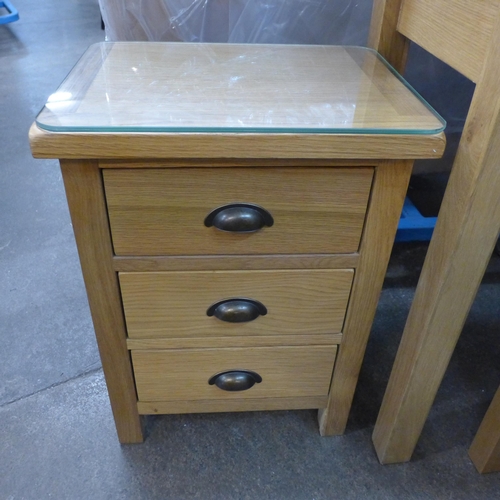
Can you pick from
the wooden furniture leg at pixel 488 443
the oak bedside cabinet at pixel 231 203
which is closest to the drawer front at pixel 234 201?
the oak bedside cabinet at pixel 231 203

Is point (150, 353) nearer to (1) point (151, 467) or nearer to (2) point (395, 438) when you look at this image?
(1) point (151, 467)

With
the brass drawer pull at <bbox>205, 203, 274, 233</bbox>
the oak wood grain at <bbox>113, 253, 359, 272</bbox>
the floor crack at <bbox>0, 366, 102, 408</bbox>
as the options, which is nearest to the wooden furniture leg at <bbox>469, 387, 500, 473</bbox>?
the oak wood grain at <bbox>113, 253, 359, 272</bbox>

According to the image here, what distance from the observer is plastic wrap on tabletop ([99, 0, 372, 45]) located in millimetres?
886

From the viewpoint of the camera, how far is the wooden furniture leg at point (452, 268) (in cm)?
49

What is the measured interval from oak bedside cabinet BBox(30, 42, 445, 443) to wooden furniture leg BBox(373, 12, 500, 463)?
0.17ft

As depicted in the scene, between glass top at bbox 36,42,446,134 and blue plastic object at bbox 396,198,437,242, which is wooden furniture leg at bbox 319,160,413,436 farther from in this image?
blue plastic object at bbox 396,198,437,242

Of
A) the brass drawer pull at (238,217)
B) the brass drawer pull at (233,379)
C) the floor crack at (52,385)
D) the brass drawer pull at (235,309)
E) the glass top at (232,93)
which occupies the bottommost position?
the floor crack at (52,385)

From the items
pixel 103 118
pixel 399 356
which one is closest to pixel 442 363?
pixel 399 356

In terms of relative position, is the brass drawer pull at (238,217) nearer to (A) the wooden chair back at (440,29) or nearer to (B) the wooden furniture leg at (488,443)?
(A) the wooden chair back at (440,29)

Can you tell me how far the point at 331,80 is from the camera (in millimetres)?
634

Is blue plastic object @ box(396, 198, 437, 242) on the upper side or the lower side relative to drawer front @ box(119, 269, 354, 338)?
lower

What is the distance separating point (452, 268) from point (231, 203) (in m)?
0.28

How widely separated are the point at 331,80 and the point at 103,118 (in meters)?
0.32

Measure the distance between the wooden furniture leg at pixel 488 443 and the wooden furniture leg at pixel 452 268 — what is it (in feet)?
0.36
